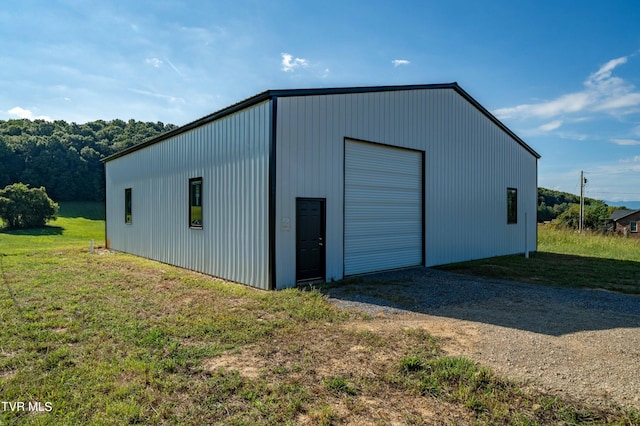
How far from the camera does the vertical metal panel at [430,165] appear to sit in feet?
25.4

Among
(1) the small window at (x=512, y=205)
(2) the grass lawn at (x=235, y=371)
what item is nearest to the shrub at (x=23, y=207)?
(2) the grass lawn at (x=235, y=371)

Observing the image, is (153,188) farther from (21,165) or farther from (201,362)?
(21,165)

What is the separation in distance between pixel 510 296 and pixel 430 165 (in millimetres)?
4975

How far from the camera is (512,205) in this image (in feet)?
49.1

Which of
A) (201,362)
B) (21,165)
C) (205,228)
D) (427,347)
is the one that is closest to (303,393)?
(201,362)

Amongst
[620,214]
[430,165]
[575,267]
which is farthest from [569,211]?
[430,165]

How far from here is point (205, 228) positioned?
31.1 feet

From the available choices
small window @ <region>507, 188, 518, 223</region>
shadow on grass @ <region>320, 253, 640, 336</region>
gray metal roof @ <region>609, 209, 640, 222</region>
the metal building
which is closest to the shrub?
the metal building

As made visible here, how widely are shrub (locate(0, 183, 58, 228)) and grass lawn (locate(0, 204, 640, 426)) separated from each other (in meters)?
27.1

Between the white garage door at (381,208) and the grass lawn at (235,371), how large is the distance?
3.11 meters

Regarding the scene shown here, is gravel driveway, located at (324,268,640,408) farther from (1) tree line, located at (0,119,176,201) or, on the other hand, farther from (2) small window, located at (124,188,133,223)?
(1) tree line, located at (0,119,176,201)

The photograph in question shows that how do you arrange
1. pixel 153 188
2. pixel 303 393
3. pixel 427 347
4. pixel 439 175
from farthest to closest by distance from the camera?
pixel 153 188 < pixel 439 175 < pixel 427 347 < pixel 303 393

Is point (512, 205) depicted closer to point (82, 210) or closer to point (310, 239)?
point (310, 239)

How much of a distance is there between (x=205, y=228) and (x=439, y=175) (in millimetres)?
7149
